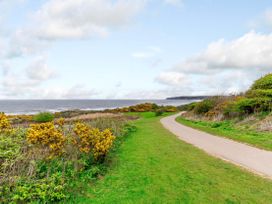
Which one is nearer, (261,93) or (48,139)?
(48,139)

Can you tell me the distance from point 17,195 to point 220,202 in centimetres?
461

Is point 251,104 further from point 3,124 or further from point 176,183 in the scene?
point 3,124

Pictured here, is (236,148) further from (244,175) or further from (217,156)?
(244,175)

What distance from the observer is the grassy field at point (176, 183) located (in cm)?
662

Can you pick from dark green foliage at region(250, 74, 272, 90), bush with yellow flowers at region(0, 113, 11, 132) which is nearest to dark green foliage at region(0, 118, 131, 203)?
bush with yellow flowers at region(0, 113, 11, 132)

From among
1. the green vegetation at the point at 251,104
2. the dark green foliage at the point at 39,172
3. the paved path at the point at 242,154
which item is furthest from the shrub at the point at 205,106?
the dark green foliage at the point at 39,172

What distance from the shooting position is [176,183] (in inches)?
299

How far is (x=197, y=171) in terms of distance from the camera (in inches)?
344

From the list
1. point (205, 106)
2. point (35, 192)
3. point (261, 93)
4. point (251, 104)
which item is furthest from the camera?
point (205, 106)

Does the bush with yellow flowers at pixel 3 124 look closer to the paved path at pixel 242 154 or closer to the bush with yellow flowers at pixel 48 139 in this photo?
the bush with yellow flowers at pixel 48 139

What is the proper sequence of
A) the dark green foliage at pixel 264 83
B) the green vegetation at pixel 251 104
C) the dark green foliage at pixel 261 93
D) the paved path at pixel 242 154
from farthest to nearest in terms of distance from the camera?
the dark green foliage at pixel 264 83, the dark green foliage at pixel 261 93, the green vegetation at pixel 251 104, the paved path at pixel 242 154

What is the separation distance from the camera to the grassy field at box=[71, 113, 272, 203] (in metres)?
6.62

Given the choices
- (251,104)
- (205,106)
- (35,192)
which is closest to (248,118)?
(251,104)

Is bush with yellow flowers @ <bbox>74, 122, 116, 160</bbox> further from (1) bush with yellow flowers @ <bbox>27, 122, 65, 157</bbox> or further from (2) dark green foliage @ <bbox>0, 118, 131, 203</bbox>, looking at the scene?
(1) bush with yellow flowers @ <bbox>27, 122, 65, 157</bbox>
